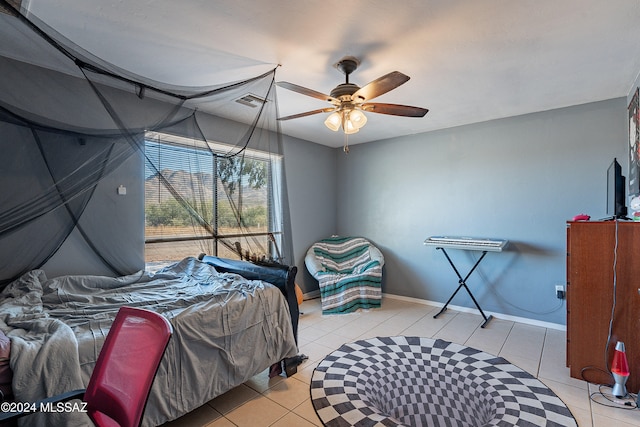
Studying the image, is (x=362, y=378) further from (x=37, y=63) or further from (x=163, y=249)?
(x=37, y=63)

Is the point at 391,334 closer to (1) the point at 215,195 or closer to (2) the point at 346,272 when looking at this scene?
(2) the point at 346,272

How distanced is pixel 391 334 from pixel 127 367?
2630 mm

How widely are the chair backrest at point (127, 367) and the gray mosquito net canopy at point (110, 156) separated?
1079mm

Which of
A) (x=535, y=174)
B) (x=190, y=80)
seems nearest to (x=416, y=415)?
(x=535, y=174)

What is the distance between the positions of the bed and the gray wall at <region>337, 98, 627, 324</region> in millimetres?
2480

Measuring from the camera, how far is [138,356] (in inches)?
41.5

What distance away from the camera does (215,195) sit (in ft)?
7.00

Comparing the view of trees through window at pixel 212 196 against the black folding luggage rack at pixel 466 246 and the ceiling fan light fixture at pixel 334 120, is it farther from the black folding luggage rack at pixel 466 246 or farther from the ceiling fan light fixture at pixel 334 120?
the black folding luggage rack at pixel 466 246

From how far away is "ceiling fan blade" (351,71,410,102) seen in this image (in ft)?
6.07

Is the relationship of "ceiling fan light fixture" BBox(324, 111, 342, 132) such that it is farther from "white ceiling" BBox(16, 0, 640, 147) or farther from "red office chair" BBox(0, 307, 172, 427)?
"red office chair" BBox(0, 307, 172, 427)

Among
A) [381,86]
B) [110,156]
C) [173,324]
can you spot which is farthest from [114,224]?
[381,86]

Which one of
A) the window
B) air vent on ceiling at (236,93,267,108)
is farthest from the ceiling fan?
the window

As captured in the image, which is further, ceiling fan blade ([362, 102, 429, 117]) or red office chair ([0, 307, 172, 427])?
ceiling fan blade ([362, 102, 429, 117])

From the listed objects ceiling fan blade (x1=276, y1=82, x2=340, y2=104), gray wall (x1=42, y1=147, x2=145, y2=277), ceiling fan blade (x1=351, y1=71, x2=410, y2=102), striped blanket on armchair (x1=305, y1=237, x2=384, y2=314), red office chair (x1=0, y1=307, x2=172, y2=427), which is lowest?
striped blanket on armchair (x1=305, y1=237, x2=384, y2=314)
